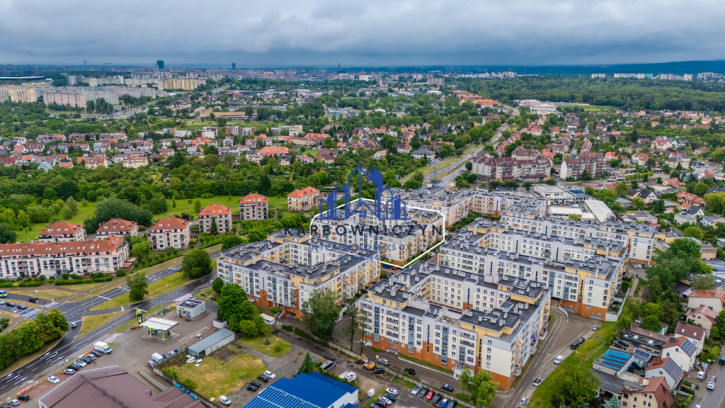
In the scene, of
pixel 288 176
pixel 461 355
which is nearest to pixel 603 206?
pixel 461 355

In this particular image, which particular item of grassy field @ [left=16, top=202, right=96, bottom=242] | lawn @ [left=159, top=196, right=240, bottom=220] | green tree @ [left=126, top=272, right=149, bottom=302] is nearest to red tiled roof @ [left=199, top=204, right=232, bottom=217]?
lawn @ [left=159, top=196, right=240, bottom=220]

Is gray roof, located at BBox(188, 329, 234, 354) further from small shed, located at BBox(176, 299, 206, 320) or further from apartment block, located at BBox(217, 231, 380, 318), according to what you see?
apartment block, located at BBox(217, 231, 380, 318)

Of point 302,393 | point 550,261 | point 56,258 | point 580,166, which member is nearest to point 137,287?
point 56,258

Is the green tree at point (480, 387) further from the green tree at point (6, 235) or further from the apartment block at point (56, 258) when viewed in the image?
the green tree at point (6, 235)

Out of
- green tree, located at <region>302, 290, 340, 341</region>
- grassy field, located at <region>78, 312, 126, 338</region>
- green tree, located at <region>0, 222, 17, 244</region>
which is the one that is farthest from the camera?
green tree, located at <region>0, 222, 17, 244</region>

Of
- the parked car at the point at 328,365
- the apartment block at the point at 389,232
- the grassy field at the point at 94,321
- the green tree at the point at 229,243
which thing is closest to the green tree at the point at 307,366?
the parked car at the point at 328,365

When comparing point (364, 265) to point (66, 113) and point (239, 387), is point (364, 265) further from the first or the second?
point (66, 113)

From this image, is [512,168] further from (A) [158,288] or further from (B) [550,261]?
(A) [158,288]
